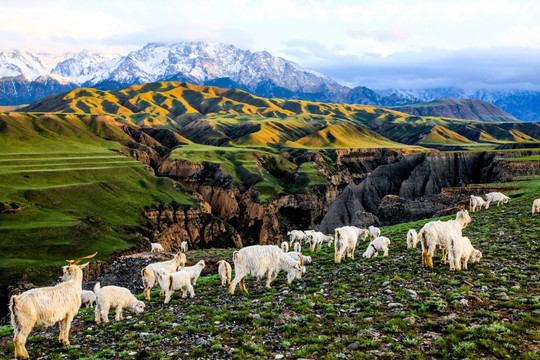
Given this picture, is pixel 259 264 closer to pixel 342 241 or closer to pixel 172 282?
pixel 172 282

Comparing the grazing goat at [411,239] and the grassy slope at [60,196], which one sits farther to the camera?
the grassy slope at [60,196]

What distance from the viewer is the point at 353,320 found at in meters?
13.6

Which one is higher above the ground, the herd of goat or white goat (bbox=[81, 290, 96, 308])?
the herd of goat

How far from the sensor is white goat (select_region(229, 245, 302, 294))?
18984mm

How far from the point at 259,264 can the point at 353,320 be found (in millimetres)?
6787

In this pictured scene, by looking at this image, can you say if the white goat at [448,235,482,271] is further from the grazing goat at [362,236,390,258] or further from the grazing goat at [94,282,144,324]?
the grazing goat at [94,282,144,324]

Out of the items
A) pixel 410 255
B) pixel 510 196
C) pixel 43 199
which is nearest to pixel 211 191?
pixel 43 199

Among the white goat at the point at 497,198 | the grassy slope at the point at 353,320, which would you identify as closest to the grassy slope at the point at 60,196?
the grassy slope at the point at 353,320

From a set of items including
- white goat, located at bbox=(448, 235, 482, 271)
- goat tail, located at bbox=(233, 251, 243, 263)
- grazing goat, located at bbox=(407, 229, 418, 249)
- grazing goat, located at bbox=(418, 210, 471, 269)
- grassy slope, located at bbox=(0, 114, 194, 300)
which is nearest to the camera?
white goat, located at bbox=(448, 235, 482, 271)

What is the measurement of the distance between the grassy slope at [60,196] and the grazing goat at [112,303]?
4188 centimetres

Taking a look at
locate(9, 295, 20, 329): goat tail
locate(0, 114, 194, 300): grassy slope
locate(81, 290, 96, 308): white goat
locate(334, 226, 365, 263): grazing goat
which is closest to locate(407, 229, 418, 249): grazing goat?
locate(334, 226, 365, 263): grazing goat

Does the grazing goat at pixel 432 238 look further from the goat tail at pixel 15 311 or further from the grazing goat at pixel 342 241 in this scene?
the goat tail at pixel 15 311

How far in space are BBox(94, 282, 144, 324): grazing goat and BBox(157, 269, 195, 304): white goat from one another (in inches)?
73.4

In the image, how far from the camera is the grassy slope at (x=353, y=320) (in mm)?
11109
